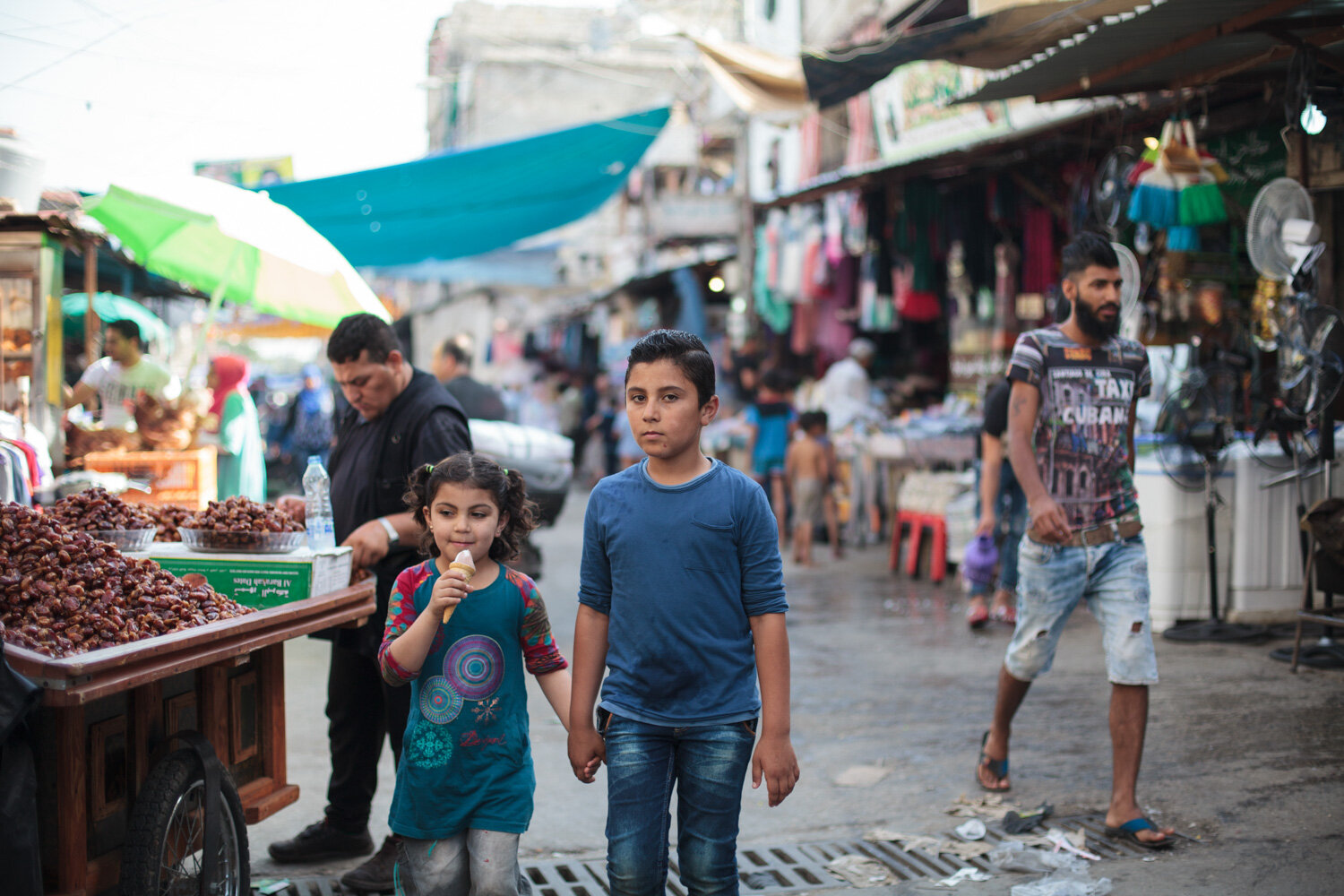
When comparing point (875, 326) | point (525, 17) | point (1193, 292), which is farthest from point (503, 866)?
point (525, 17)

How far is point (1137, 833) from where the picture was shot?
395 centimetres

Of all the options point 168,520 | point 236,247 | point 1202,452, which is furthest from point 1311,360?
point 236,247

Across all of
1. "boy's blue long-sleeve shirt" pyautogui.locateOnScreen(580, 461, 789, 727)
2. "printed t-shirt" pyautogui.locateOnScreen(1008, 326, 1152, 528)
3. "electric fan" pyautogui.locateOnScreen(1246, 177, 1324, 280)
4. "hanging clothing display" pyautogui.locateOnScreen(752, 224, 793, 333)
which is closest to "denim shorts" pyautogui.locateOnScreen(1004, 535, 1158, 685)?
"printed t-shirt" pyautogui.locateOnScreen(1008, 326, 1152, 528)

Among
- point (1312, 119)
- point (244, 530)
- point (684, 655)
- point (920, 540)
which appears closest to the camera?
point (684, 655)

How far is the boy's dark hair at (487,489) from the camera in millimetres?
2975

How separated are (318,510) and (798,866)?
204 centimetres

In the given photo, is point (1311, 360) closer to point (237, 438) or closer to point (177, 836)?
point (177, 836)

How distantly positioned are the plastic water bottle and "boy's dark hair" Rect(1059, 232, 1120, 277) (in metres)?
2.78

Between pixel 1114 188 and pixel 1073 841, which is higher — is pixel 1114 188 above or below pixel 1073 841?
above

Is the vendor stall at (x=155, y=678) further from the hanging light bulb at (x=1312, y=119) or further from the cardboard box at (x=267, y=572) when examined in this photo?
the hanging light bulb at (x=1312, y=119)

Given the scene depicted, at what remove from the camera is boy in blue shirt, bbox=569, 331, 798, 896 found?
2654 mm

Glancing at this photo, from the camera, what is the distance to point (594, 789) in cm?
489

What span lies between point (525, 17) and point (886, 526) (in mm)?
29654

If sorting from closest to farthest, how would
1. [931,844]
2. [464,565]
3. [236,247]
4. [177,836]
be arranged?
[464,565] < [177,836] < [931,844] < [236,247]
